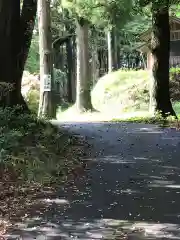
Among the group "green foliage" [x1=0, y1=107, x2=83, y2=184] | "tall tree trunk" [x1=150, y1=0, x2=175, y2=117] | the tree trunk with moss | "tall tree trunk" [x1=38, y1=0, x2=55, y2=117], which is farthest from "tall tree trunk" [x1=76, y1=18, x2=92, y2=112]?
"green foliage" [x1=0, y1=107, x2=83, y2=184]

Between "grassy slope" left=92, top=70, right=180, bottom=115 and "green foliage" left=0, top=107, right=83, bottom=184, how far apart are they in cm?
1703

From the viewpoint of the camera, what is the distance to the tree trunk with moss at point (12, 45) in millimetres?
12039

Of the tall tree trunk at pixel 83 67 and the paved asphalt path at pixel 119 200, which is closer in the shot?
the paved asphalt path at pixel 119 200

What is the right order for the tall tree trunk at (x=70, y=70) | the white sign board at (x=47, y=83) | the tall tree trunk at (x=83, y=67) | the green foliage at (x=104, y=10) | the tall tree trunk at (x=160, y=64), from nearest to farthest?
1. the tall tree trunk at (x=160, y=64)
2. the green foliage at (x=104, y=10)
3. the white sign board at (x=47, y=83)
4. the tall tree trunk at (x=83, y=67)
5. the tall tree trunk at (x=70, y=70)

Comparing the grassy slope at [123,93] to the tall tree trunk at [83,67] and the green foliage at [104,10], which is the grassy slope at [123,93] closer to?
the tall tree trunk at [83,67]

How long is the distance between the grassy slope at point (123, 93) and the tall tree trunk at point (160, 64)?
818cm

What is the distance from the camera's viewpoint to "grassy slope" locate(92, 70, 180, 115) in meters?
29.2

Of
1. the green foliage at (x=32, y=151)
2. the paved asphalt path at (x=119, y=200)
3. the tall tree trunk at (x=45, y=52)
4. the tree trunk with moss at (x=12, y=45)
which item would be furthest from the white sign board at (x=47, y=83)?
the paved asphalt path at (x=119, y=200)

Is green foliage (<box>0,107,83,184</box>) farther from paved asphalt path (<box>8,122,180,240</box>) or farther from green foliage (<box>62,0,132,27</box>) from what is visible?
green foliage (<box>62,0,132,27</box>)

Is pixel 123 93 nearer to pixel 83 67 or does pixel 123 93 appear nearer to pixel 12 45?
pixel 83 67

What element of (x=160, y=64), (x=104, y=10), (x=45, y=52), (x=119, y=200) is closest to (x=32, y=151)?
(x=119, y=200)

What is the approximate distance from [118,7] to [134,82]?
10965mm

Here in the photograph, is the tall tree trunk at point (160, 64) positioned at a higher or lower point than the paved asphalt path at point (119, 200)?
higher

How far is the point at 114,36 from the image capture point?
1729 inches
